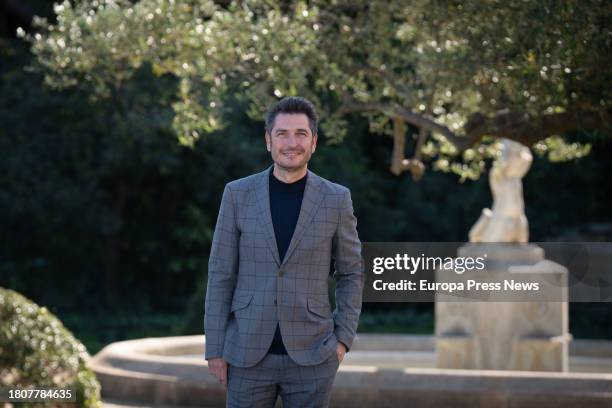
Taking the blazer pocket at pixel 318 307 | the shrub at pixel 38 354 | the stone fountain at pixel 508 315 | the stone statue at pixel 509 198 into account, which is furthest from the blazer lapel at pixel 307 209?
the stone statue at pixel 509 198

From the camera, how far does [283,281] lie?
5.08 meters

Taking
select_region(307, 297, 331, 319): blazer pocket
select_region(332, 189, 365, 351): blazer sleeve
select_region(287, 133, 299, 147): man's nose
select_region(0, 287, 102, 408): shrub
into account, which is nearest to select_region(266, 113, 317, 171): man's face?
select_region(287, 133, 299, 147): man's nose

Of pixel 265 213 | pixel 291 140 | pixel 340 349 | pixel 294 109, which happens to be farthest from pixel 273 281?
pixel 294 109

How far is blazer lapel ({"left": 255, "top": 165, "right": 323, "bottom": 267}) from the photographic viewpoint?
5.09m

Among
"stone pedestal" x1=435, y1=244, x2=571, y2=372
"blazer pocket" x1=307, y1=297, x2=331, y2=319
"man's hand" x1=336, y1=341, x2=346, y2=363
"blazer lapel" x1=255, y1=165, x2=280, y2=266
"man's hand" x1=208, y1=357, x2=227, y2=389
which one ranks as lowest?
"stone pedestal" x1=435, y1=244, x2=571, y2=372

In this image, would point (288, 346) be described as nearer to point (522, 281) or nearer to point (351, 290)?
point (351, 290)

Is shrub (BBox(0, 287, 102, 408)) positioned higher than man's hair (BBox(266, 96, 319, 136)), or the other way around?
man's hair (BBox(266, 96, 319, 136))

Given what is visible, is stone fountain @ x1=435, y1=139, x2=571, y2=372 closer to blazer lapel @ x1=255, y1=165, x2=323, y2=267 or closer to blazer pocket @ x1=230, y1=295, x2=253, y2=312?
blazer lapel @ x1=255, y1=165, x2=323, y2=267

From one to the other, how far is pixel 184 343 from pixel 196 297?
3.17 meters

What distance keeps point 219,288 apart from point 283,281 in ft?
0.92

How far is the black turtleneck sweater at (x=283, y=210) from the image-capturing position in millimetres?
5082

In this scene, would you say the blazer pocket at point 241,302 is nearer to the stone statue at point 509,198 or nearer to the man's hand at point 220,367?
the man's hand at point 220,367

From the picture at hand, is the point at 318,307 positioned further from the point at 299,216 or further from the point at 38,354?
the point at 38,354

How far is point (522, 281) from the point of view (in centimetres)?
1327
